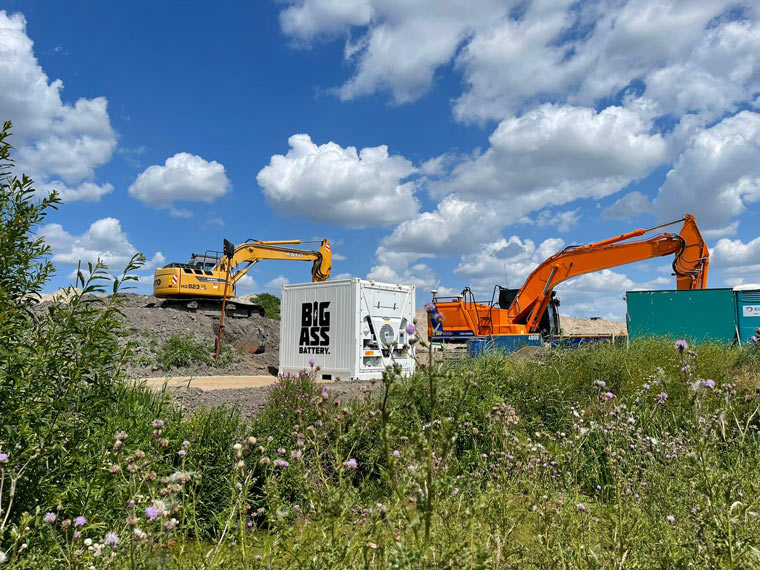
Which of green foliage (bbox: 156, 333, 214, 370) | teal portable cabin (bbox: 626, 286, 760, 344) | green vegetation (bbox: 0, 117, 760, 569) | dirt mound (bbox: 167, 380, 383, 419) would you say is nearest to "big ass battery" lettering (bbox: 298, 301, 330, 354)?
green foliage (bbox: 156, 333, 214, 370)

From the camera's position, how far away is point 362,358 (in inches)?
559

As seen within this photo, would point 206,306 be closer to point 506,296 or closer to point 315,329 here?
point 315,329

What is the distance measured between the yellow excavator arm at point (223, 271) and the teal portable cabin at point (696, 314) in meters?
12.6

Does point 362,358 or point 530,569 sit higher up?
point 362,358

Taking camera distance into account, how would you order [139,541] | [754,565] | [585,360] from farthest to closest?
[585,360] < [754,565] < [139,541]

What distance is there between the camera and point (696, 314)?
1495 centimetres

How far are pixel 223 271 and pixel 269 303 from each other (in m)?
12.8

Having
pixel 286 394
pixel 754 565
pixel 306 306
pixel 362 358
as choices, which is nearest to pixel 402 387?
pixel 754 565

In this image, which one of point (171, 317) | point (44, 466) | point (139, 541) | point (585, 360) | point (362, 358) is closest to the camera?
point (139, 541)

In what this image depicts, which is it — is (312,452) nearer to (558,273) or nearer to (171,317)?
(558,273)

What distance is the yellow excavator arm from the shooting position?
2325 centimetres

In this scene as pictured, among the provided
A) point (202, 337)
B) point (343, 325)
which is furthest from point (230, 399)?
point (202, 337)

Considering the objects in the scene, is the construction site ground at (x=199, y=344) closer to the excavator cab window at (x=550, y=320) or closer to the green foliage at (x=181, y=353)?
the green foliage at (x=181, y=353)

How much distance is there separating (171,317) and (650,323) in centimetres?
1848
